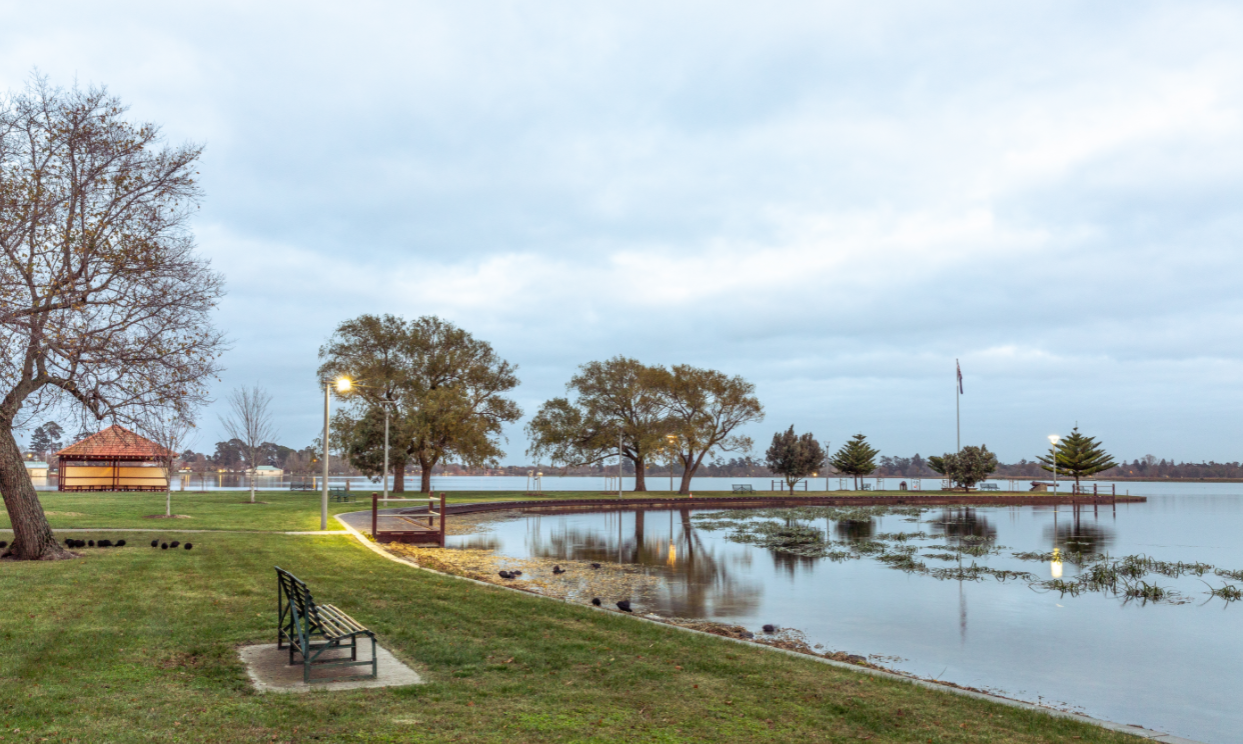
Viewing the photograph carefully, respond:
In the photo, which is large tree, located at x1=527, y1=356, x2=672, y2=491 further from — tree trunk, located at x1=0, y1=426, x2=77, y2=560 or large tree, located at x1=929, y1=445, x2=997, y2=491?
tree trunk, located at x1=0, y1=426, x2=77, y2=560

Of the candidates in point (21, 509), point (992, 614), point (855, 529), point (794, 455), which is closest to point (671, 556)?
point (992, 614)

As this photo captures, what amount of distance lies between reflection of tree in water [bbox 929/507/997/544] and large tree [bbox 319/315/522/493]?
26.1m

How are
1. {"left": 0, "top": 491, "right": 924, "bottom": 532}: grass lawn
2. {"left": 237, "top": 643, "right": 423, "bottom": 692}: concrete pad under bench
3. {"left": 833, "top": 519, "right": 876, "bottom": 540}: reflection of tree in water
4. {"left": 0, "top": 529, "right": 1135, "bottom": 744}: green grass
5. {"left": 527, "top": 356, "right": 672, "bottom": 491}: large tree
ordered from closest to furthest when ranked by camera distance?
{"left": 0, "top": 529, "right": 1135, "bottom": 744}: green grass, {"left": 237, "top": 643, "right": 423, "bottom": 692}: concrete pad under bench, {"left": 0, "top": 491, "right": 924, "bottom": 532}: grass lawn, {"left": 833, "top": 519, "right": 876, "bottom": 540}: reflection of tree in water, {"left": 527, "top": 356, "right": 672, "bottom": 491}: large tree

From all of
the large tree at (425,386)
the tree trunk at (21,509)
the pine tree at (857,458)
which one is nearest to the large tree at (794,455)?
the pine tree at (857,458)

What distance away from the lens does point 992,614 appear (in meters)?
15.8

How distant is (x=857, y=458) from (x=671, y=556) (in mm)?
56676

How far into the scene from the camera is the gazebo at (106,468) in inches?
1757

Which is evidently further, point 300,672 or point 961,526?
point 961,526

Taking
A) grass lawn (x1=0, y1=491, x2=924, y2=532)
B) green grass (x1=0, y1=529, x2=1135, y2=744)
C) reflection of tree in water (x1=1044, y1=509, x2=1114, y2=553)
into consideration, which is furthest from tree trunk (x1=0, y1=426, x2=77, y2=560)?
reflection of tree in water (x1=1044, y1=509, x2=1114, y2=553)

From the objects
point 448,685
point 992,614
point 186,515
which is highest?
point 448,685

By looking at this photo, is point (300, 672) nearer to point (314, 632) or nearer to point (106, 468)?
point (314, 632)

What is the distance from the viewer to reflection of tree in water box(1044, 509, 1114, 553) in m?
29.3

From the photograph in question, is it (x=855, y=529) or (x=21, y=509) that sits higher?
(x=21, y=509)

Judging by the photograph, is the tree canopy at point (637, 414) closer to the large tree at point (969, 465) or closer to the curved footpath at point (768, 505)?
the curved footpath at point (768, 505)
